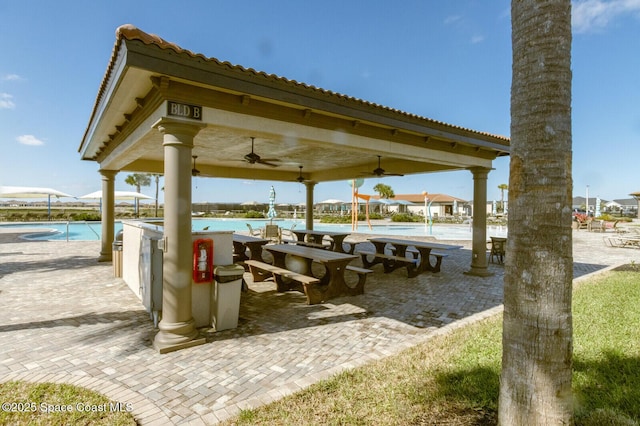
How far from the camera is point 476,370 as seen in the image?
3588mm

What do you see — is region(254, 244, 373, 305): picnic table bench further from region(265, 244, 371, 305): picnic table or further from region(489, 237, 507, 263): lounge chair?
region(489, 237, 507, 263): lounge chair

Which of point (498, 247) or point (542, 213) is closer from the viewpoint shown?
point (542, 213)

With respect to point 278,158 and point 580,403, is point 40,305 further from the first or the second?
point 580,403

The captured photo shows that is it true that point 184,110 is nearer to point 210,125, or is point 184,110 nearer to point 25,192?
point 210,125

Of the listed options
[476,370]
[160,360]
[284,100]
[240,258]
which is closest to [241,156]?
[240,258]

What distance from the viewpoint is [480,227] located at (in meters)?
9.18

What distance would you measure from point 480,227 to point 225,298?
24.4ft

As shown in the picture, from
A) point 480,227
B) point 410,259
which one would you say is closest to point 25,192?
point 410,259

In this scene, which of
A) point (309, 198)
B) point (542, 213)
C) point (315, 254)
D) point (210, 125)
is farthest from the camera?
point (309, 198)

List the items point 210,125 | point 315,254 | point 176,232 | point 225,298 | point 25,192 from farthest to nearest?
point 25,192 → point 315,254 → point 225,298 → point 210,125 → point 176,232

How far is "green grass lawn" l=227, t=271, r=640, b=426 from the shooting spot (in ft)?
8.95

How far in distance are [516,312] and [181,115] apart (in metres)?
4.34

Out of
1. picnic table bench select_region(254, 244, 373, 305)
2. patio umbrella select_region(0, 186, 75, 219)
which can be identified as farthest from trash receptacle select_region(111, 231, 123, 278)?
patio umbrella select_region(0, 186, 75, 219)

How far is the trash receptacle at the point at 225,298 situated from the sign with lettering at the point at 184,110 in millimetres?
2267
